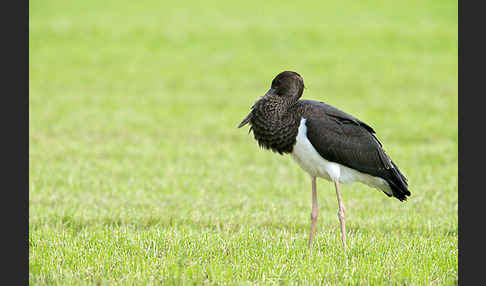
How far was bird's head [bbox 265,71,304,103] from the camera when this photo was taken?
301 inches

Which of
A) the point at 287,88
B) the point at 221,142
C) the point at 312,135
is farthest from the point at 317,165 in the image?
the point at 221,142

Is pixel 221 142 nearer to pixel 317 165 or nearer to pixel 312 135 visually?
pixel 317 165

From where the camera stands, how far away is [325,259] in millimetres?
6887

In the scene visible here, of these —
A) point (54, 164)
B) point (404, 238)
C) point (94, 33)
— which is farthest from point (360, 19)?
point (404, 238)

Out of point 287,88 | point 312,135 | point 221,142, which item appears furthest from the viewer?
point 221,142

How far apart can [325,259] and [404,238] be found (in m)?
1.71

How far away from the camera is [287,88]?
25.1 ft

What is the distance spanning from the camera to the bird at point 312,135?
749 cm

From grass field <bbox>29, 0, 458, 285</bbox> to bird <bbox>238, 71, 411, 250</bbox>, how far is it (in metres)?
0.84

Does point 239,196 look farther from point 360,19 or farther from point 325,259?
point 360,19

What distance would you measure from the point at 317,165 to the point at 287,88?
3.10ft

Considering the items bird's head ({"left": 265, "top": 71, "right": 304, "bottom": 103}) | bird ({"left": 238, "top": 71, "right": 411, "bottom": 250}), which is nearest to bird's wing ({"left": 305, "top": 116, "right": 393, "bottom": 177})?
bird ({"left": 238, "top": 71, "right": 411, "bottom": 250})

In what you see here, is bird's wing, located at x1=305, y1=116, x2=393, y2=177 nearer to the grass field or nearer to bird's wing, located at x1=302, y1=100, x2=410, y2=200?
bird's wing, located at x1=302, y1=100, x2=410, y2=200

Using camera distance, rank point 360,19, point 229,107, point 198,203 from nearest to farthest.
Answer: point 198,203 → point 229,107 → point 360,19
